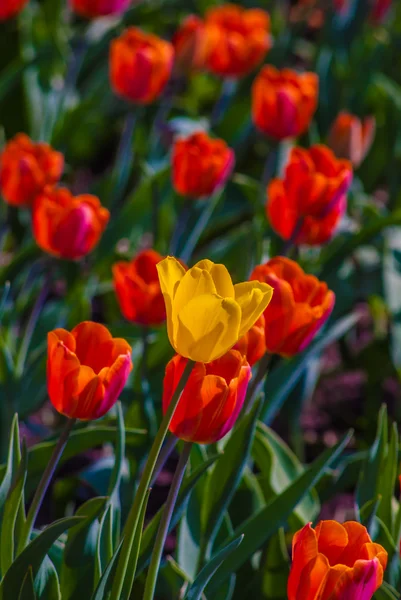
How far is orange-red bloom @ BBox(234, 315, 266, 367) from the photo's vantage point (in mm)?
1035

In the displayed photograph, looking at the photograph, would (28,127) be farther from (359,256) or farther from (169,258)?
(169,258)

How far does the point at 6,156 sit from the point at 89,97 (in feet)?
3.11

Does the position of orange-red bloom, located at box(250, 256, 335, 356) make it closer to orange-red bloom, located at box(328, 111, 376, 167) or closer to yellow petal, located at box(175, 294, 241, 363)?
yellow petal, located at box(175, 294, 241, 363)

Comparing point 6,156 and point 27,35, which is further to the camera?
point 27,35

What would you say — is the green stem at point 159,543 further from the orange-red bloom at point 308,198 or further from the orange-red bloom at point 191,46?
the orange-red bloom at point 191,46

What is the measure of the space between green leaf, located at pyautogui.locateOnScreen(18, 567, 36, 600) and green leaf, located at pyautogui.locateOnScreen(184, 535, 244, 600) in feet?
0.52

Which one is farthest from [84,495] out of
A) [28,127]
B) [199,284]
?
[28,127]

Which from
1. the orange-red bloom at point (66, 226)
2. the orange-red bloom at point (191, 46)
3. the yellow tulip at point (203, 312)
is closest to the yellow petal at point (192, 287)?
the yellow tulip at point (203, 312)

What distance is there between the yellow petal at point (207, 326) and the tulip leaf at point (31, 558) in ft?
0.82

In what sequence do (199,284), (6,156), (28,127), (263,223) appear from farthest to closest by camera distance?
(28,127) < (263,223) < (6,156) < (199,284)

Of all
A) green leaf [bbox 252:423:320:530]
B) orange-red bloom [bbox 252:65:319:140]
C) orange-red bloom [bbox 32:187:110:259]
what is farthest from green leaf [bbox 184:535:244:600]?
orange-red bloom [bbox 252:65:319:140]

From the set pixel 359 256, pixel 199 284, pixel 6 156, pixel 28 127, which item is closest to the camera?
pixel 199 284

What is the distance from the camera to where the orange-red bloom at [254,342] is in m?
1.04

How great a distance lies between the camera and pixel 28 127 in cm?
263
